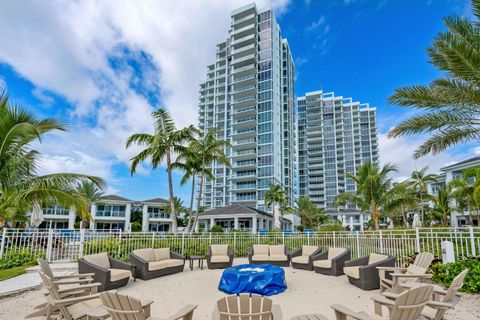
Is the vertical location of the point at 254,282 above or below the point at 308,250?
below

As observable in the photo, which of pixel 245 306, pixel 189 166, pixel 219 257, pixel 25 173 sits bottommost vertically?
pixel 219 257

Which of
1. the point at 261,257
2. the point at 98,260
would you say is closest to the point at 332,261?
the point at 261,257

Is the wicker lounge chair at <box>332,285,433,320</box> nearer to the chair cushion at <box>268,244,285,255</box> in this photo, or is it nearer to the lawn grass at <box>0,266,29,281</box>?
the chair cushion at <box>268,244,285,255</box>

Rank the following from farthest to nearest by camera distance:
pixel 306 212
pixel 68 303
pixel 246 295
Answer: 1. pixel 306 212
2. pixel 68 303
3. pixel 246 295

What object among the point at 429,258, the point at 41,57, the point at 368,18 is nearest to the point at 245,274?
the point at 429,258

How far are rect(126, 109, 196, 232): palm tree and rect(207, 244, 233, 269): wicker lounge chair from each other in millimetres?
5676

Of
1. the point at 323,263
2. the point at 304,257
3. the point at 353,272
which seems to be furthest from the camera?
the point at 304,257

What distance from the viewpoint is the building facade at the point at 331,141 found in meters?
81.0

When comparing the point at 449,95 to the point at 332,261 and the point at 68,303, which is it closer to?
the point at 332,261

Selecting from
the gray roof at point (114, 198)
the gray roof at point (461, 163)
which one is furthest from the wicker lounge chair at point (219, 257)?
the gray roof at point (461, 163)

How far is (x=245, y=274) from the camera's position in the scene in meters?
7.22

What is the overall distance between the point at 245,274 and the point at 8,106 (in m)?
7.85

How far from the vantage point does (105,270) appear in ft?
23.7

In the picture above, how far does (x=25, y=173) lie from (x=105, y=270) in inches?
170
